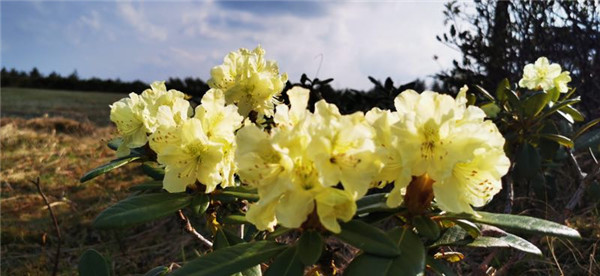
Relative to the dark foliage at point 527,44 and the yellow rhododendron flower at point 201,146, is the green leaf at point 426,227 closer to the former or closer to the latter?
the yellow rhododendron flower at point 201,146

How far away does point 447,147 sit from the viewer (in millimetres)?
988

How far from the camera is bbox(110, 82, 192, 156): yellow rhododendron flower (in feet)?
5.00

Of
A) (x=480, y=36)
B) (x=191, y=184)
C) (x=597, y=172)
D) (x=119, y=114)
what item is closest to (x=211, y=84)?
(x=119, y=114)

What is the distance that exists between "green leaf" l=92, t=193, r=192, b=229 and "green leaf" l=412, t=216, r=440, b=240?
22.5 inches

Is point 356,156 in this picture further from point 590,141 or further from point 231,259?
point 590,141

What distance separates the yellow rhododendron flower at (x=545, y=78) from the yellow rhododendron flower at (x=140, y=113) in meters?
1.92

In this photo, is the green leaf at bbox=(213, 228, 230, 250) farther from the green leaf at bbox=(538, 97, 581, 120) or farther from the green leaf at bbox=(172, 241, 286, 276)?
the green leaf at bbox=(538, 97, 581, 120)

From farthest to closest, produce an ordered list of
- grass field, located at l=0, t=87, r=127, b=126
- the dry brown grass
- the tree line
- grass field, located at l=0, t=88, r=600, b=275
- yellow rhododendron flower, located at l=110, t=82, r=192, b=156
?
1. the tree line
2. grass field, located at l=0, t=87, r=127, b=126
3. the dry brown grass
4. grass field, located at l=0, t=88, r=600, b=275
5. yellow rhododendron flower, located at l=110, t=82, r=192, b=156

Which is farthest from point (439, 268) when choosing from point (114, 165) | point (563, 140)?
point (563, 140)

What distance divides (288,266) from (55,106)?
9.87m

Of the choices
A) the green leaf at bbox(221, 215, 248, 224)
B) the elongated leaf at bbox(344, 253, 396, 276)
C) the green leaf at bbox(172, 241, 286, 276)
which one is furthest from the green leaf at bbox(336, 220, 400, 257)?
the green leaf at bbox(221, 215, 248, 224)

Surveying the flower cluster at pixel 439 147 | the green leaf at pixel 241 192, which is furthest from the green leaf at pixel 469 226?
the green leaf at pixel 241 192

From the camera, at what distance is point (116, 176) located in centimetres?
526

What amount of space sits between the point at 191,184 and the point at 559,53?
3712mm
